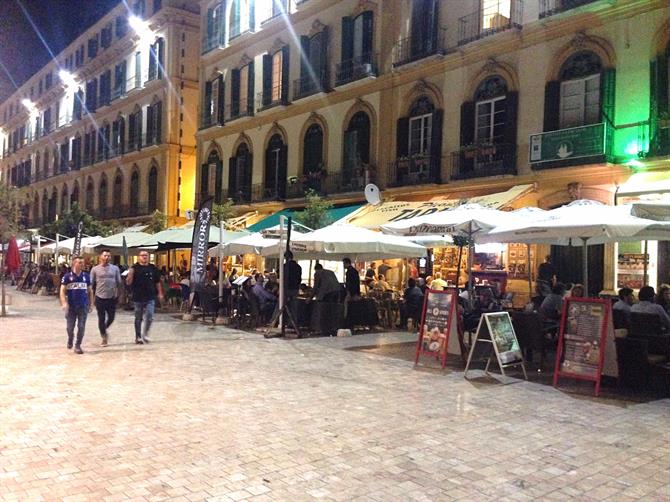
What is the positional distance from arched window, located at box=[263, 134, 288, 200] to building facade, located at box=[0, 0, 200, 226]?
9.27 meters

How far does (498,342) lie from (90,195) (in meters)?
39.0

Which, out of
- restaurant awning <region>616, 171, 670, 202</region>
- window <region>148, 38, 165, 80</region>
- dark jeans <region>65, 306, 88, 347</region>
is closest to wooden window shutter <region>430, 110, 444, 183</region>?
restaurant awning <region>616, 171, 670, 202</region>

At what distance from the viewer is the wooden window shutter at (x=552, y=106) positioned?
15570 mm

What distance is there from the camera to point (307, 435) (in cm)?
550

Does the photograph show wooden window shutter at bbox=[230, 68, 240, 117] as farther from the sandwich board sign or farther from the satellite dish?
the sandwich board sign

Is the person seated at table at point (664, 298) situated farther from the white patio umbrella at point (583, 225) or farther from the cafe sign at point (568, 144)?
the cafe sign at point (568, 144)

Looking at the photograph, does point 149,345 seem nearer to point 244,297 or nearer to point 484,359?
point 244,297

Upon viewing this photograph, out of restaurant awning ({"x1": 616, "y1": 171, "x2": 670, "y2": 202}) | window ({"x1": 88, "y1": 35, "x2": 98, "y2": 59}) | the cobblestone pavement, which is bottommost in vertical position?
the cobblestone pavement

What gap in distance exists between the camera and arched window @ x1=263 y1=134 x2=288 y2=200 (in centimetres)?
2442

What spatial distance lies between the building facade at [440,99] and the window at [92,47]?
17295 mm

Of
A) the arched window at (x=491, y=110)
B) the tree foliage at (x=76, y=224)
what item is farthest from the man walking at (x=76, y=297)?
the tree foliage at (x=76, y=224)

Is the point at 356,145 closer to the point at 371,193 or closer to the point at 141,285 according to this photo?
the point at 371,193

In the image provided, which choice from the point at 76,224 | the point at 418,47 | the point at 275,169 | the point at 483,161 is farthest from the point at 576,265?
the point at 76,224

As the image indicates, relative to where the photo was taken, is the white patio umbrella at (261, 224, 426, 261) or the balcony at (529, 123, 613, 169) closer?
the white patio umbrella at (261, 224, 426, 261)
